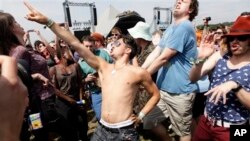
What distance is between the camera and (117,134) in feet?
10.9

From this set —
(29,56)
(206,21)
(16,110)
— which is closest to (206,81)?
(206,21)

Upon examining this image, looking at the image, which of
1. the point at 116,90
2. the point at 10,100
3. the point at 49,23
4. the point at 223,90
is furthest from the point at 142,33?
the point at 10,100

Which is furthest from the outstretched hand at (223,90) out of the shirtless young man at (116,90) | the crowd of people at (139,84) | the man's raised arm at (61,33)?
the man's raised arm at (61,33)

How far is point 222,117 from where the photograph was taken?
302cm

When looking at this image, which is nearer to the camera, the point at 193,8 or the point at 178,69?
the point at 178,69

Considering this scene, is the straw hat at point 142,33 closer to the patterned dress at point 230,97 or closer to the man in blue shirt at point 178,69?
the man in blue shirt at point 178,69

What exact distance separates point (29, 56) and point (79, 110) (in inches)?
64.8

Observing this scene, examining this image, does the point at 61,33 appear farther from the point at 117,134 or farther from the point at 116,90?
the point at 117,134

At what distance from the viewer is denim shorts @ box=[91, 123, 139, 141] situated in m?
3.31

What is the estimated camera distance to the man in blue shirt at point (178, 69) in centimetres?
388

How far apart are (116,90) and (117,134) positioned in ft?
1.41

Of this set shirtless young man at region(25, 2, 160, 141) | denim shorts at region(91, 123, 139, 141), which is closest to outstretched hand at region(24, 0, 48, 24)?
shirtless young man at region(25, 2, 160, 141)

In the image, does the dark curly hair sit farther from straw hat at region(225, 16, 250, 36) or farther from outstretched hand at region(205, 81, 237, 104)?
outstretched hand at region(205, 81, 237, 104)

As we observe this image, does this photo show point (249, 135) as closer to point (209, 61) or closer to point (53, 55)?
point (209, 61)
